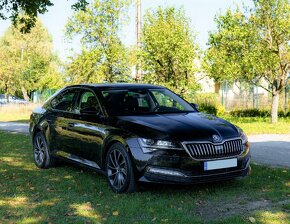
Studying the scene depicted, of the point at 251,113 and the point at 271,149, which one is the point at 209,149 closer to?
the point at 271,149

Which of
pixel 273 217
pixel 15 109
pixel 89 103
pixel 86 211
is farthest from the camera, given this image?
pixel 15 109

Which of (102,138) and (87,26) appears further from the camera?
(87,26)

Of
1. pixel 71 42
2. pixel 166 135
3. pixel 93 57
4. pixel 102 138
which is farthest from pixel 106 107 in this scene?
pixel 71 42

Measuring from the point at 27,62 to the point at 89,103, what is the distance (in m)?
50.2

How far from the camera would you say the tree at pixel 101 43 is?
23109mm

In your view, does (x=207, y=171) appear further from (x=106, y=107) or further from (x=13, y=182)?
(x=13, y=182)

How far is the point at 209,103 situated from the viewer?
2550 centimetres

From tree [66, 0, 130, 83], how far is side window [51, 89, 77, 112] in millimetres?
14242

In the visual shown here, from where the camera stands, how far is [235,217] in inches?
201

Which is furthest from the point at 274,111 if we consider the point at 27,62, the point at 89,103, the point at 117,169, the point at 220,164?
the point at 27,62

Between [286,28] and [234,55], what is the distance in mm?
2257

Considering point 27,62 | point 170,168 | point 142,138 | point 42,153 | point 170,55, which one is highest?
point 27,62

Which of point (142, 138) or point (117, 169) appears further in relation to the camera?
point (117, 169)

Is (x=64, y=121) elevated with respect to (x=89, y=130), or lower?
elevated
